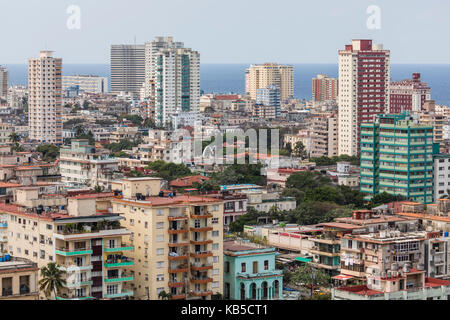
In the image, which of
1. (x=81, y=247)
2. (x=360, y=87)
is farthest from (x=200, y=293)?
(x=360, y=87)

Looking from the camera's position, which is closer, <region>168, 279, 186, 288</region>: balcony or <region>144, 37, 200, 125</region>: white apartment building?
<region>168, 279, 186, 288</region>: balcony

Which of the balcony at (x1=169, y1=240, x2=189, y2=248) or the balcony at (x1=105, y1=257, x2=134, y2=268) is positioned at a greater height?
the balcony at (x1=169, y1=240, x2=189, y2=248)

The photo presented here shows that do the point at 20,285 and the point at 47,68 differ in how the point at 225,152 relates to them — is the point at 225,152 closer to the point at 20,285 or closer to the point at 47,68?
the point at 47,68

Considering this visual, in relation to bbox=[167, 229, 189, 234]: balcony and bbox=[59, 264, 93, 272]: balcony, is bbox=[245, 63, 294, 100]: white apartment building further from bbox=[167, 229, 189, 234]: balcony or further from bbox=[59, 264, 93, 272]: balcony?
bbox=[59, 264, 93, 272]: balcony

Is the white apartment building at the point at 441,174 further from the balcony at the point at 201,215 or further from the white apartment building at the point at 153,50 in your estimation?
the white apartment building at the point at 153,50

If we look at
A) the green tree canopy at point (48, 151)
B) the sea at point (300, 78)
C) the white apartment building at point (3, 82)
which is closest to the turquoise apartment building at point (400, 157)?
the green tree canopy at point (48, 151)

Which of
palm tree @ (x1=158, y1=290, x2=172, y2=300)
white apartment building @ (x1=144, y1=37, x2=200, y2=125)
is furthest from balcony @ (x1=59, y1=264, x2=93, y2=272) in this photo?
white apartment building @ (x1=144, y1=37, x2=200, y2=125)
